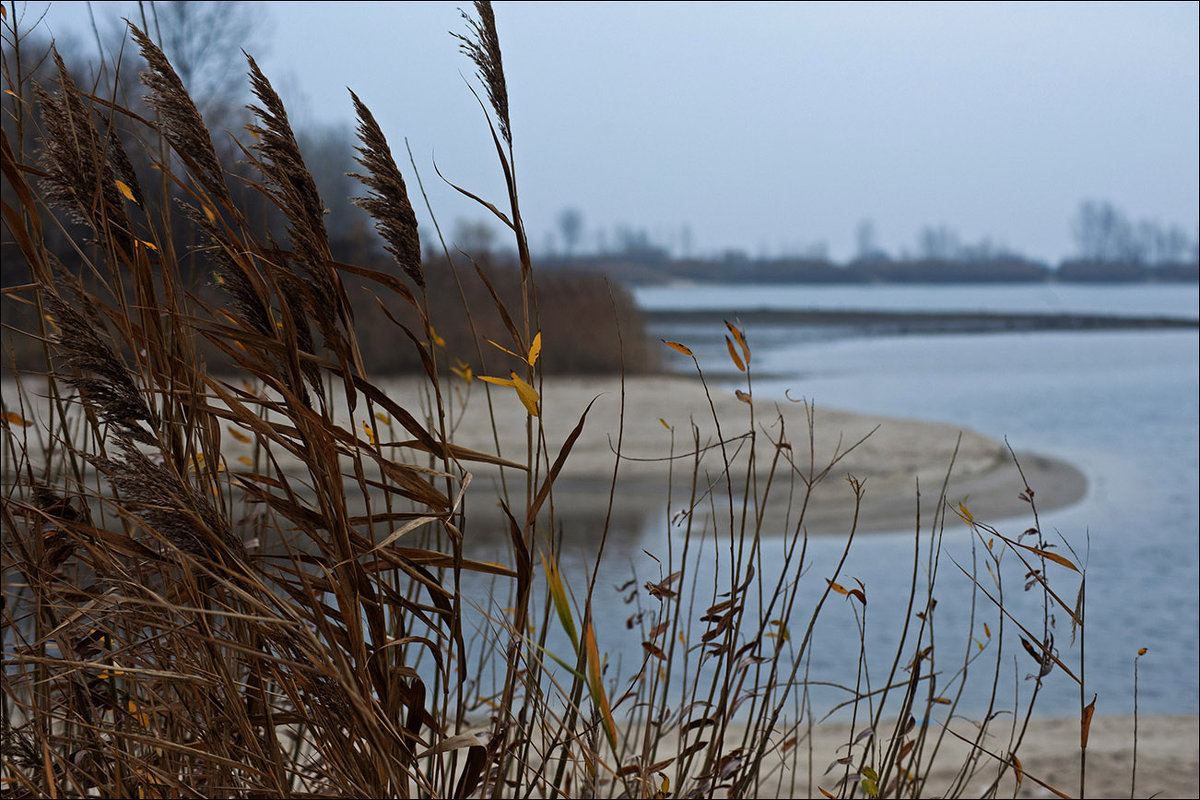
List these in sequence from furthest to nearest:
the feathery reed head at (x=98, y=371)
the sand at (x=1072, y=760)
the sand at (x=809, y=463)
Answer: the sand at (x=809, y=463)
the sand at (x=1072, y=760)
the feathery reed head at (x=98, y=371)

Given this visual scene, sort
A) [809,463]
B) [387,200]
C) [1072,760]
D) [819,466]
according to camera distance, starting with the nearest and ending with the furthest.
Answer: [387,200], [1072,760], [809,463], [819,466]

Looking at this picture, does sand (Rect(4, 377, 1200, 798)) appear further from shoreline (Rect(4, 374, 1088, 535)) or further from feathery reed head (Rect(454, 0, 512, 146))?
feathery reed head (Rect(454, 0, 512, 146))

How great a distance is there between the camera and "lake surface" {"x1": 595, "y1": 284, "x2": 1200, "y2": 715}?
5.25m

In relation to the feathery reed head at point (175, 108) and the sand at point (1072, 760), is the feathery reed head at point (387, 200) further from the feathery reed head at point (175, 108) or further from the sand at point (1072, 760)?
the sand at point (1072, 760)

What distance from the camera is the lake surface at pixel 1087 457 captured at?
5.25 meters

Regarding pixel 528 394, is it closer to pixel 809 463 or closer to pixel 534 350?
pixel 534 350

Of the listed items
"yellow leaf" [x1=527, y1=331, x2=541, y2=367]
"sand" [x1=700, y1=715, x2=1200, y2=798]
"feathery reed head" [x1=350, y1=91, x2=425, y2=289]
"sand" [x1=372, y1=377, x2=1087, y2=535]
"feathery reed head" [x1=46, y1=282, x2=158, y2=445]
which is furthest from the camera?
"sand" [x1=372, y1=377, x2=1087, y2=535]

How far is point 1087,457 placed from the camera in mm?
11523

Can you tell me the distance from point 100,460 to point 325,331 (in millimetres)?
204

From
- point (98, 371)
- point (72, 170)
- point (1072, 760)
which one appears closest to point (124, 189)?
point (72, 170)

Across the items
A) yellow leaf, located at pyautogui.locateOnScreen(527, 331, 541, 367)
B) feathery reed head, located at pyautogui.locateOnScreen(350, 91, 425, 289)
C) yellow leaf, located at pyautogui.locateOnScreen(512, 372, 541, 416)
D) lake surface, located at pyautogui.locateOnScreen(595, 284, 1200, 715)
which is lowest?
lake surface, located at pyautogui.locateOnScreen(595, 284, 1200, 715)

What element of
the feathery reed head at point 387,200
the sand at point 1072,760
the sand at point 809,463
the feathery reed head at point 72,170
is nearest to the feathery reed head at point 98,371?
the feathery reed head at point 72,170

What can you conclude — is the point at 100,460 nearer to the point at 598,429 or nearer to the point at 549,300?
the point at 598,429

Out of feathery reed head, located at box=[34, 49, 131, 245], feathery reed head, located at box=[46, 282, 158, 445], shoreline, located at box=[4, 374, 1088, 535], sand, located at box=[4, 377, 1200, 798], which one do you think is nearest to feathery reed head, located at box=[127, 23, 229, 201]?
feathery reed head, located at box=[34, 49, 131, 245]
